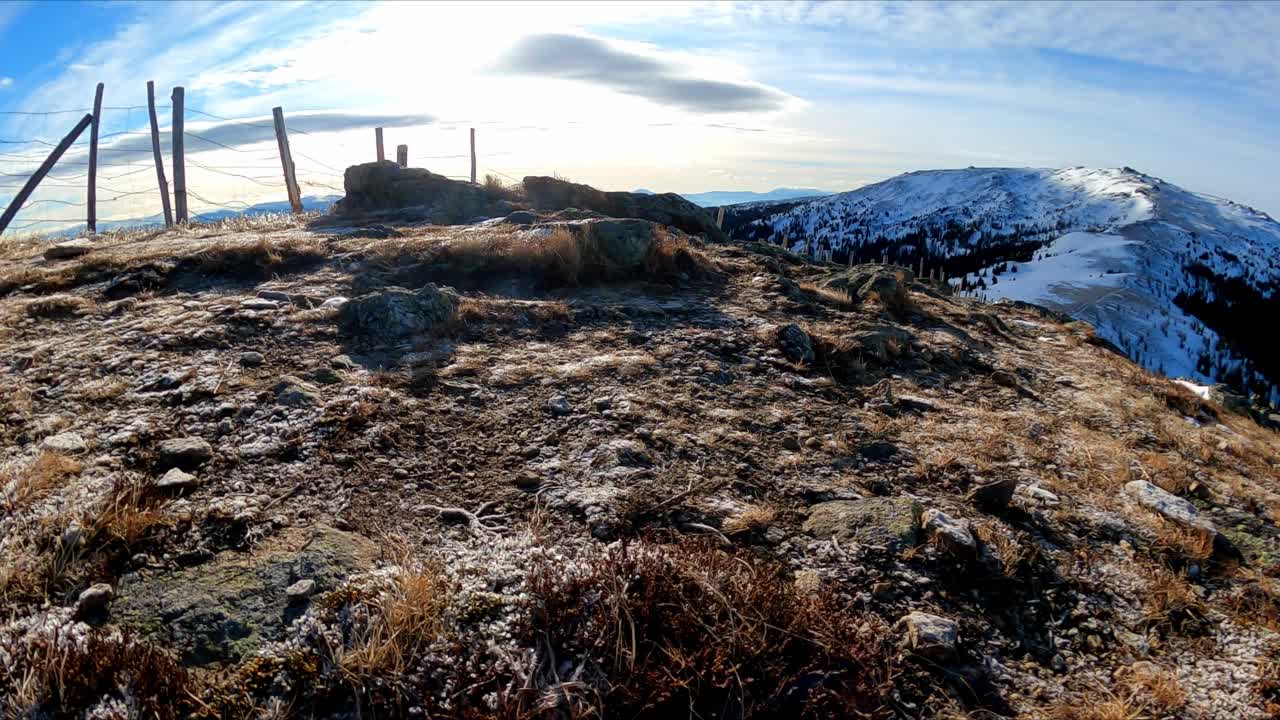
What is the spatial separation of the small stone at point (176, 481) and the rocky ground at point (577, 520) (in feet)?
0.08

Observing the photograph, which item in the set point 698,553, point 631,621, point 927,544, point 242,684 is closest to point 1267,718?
point 927,544

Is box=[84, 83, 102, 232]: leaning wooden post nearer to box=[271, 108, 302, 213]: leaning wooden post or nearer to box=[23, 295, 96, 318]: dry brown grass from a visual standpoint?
box=[271, 108, 302, 213]: leaning wooden post

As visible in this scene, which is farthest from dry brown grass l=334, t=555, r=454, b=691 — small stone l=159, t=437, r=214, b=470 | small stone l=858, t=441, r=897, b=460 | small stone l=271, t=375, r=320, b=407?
small stone l=858, t=441, r=897, b=460

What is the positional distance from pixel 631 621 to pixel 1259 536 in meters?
5.03

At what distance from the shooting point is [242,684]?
2.51 metres

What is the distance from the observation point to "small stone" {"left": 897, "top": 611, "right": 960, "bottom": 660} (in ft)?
9.73

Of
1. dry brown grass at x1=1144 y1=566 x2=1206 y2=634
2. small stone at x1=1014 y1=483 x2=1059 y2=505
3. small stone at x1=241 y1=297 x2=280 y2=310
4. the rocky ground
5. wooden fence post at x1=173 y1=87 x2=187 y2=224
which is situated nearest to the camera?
the rocky ground

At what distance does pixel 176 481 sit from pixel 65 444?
1.07 metres

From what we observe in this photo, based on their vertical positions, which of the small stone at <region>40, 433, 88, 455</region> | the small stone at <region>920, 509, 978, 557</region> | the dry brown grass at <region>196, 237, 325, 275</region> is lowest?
the small stone at <region>920, 509, 978, 557</region>

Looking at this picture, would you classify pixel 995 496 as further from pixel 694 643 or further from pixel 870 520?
pixel 694 643

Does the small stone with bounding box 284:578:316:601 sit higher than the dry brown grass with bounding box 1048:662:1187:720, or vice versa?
the small stone with bounding box 284:578:316:601

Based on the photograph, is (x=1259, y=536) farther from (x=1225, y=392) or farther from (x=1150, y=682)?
(x=1225, y=392)

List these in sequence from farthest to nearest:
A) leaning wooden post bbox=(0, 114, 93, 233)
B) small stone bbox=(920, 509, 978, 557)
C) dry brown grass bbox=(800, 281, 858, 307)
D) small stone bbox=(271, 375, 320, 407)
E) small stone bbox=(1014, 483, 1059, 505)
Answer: leaning wooden post bbox=(0, 114, 93, 233) → dry brown grass bbox=(800, 281, 858, 307) → small stone bbox=(271, 375, 320, 407) → small stone bbox=(1014, 483, 1059, 505) → small stone bbox=(920, 509, 978, 557)

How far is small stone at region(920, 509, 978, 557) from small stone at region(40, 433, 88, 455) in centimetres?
541
